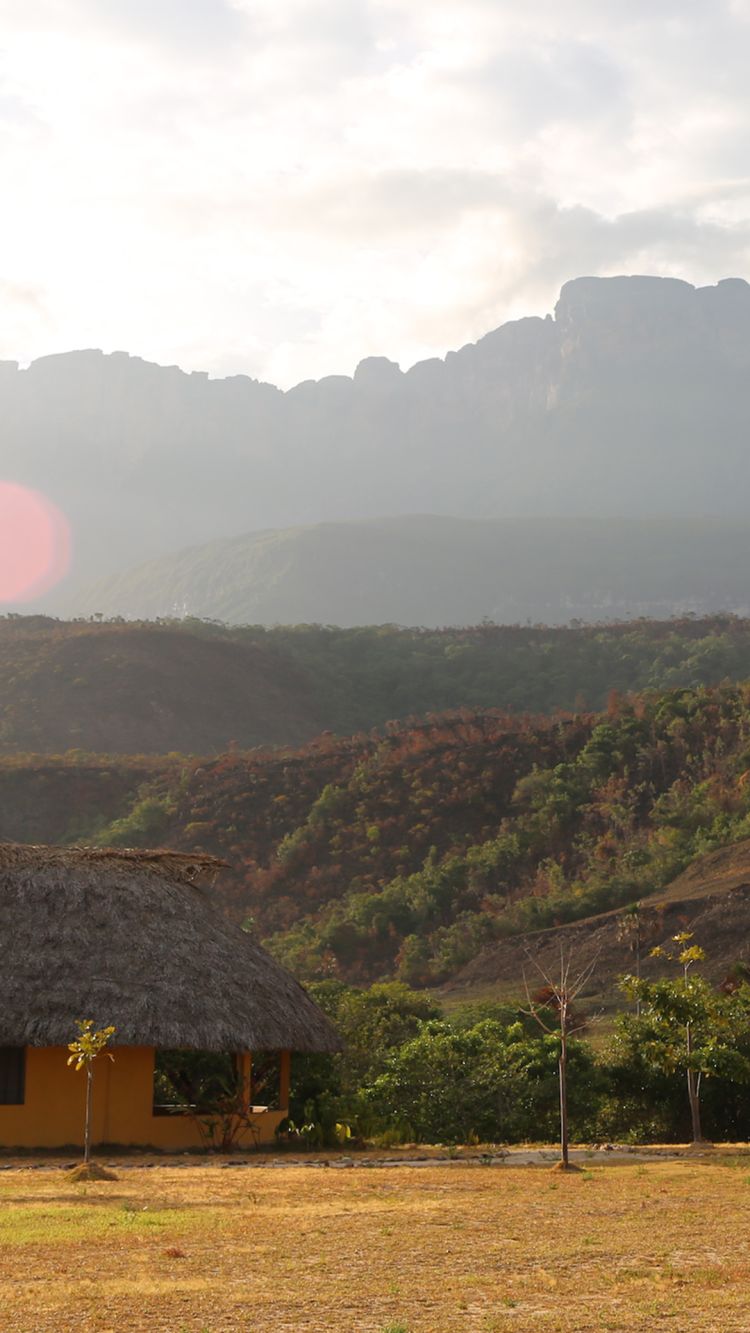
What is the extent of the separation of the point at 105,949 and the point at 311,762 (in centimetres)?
3702

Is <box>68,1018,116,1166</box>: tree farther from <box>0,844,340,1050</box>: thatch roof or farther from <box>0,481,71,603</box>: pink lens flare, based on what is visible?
<box>0,481,71,603</box>: pink lens flare

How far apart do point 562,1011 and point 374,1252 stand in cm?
735

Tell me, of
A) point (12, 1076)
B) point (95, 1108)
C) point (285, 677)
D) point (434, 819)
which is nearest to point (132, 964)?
point (95, 1108)

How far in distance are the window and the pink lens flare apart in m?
152

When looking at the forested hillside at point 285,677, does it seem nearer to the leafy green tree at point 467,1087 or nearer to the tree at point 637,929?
the tree at point 637,929

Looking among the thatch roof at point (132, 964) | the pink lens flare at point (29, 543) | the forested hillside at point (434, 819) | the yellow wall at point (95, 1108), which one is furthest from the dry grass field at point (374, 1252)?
the pink lens flare at point (29, 543)

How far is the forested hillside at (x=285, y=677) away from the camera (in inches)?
2842

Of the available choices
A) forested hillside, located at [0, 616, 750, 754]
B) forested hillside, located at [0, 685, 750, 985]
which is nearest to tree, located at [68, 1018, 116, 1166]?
forested hillside, located at [0, 685, 750, 985]

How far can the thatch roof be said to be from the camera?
18.7 meters

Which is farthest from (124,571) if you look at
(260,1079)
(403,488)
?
(260,1079)

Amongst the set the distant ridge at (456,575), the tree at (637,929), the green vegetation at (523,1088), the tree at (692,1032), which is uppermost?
the distant ridge at (456,575)

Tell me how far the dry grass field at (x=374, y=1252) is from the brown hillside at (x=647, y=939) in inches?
742

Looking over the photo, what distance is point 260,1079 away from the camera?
21.4 metres

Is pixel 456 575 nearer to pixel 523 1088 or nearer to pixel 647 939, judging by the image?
pixel 647 939
